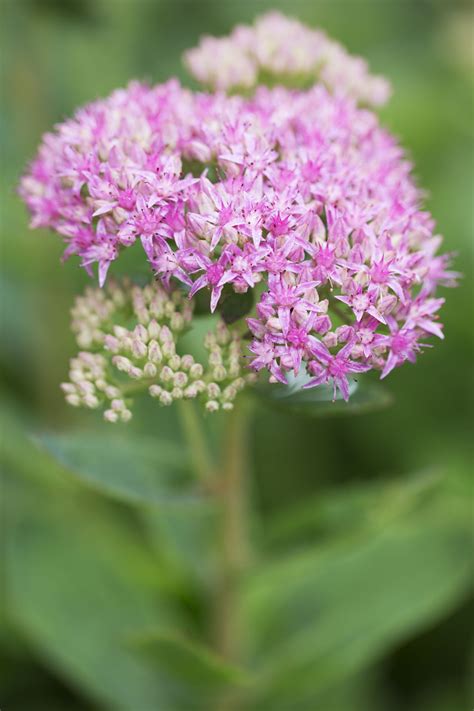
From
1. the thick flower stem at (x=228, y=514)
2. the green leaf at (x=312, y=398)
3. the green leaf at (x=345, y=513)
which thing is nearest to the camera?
the green leaf at (x=312, y=398)

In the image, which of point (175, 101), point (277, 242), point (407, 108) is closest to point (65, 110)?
point (407, 108)

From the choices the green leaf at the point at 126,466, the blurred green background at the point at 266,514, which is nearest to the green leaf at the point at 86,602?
the blurred green background at the point at 266,514

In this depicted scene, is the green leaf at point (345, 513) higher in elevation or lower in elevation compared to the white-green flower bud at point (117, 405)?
lower

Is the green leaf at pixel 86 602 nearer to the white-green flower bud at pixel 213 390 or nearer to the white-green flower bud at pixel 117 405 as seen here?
the white-green flower bud at pixel 117 405

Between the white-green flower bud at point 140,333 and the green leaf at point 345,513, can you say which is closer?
the white-green flower bud at point 140,333

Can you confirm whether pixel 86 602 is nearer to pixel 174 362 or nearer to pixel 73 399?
pixel 73 399

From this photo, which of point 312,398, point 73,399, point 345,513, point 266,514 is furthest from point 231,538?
point 266,514

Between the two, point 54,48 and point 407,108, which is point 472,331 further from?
point 54,48
